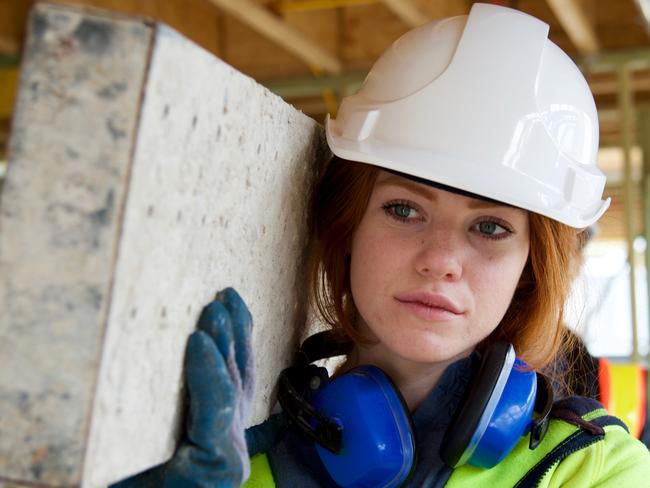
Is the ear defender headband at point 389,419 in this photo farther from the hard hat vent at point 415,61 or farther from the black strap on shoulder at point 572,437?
the hard hat vent at point 415,61

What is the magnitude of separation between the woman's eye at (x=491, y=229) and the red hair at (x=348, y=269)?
0.08 metres

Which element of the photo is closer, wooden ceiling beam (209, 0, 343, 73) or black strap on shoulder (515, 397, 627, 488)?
black strap on shoulder (515, 397, 627, 488)

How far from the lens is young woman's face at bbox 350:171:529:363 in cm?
129

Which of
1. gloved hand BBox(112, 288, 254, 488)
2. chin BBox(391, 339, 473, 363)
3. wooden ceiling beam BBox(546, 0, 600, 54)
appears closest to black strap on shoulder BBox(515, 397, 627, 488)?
chin BBox(391, 339, 473, 363)

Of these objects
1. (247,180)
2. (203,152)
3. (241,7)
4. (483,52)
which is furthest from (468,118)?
(241,7)

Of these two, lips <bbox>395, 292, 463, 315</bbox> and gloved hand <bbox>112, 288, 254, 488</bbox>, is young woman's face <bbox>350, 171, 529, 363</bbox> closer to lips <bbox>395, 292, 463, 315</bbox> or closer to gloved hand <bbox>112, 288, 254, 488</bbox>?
lips <bbox>395, 292, 463, 315</bbox>

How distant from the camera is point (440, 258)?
127cm

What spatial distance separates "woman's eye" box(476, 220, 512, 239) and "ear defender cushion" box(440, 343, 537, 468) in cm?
17

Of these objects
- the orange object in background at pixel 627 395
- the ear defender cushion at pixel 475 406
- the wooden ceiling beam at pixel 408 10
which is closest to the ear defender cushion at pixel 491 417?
the ear defender cushion at pixel 475 406

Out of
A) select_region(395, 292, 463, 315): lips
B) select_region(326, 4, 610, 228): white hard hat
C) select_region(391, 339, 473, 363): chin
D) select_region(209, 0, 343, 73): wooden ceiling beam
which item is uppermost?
select_region(209, 0, 343, 73): wooden ceiling beam

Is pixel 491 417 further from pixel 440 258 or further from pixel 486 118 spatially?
pixel 486 118

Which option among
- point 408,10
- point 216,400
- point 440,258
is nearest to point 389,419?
point 440,258

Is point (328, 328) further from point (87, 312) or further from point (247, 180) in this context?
point (87, 312)

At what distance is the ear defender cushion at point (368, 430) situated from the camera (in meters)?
1.28
